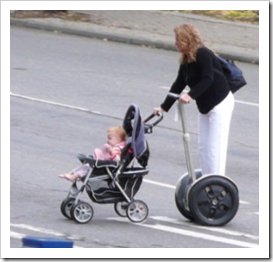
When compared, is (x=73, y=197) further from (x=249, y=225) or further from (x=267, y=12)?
(x=267, y=12)

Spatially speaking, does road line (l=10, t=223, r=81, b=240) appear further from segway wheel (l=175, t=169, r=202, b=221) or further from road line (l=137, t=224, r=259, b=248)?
segway wheel (l=175, t=169, r=202, b=221)

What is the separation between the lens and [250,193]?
11.3m

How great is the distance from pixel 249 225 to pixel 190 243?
1.00 m

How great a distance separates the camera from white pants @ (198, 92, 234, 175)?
32.0ft

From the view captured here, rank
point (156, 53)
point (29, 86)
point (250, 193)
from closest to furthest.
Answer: point (250, 193) < point (29, 86) < point (156, 53)

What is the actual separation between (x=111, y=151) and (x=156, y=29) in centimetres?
1311

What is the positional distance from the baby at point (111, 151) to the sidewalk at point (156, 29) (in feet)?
36.4

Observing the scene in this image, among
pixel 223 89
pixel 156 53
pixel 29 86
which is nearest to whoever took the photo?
pixel 223 89

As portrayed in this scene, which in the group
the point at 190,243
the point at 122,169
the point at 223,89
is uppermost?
the point at 223,89

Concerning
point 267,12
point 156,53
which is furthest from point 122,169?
point 156,53

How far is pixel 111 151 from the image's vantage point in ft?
31.4

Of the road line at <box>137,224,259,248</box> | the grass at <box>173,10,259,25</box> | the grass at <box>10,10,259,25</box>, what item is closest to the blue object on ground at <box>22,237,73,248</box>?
the road line at <box>137,224,259,248</box>

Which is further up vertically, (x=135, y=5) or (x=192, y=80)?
(x=135, y=5)

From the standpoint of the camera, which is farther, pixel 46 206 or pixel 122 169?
pixel 46 206
